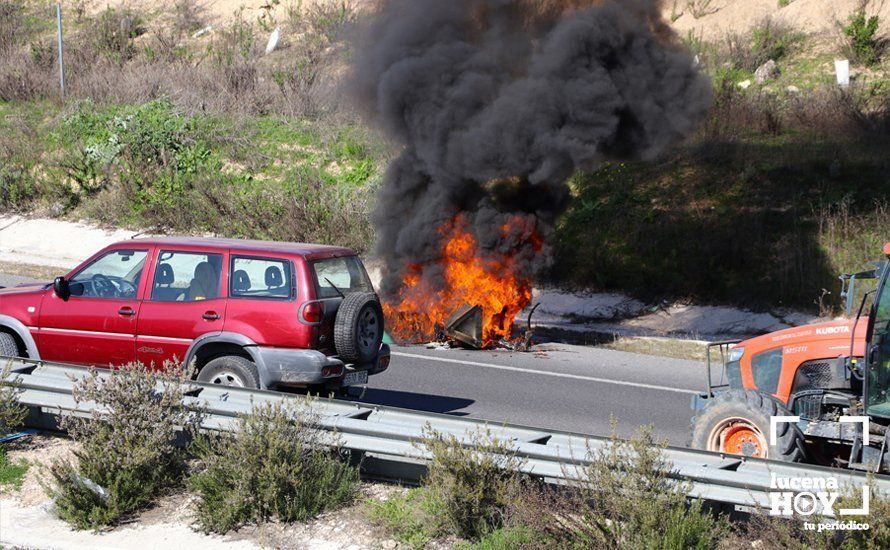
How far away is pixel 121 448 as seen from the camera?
683 cm

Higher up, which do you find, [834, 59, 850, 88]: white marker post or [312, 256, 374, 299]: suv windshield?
[834, 59, 850, 88]: white marker post

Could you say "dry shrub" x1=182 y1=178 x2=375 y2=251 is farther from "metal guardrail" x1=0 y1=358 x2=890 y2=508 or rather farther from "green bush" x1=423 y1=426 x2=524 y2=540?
"green bush" x1=423 y1=426 x2=524 y2=540

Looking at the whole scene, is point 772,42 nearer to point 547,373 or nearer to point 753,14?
point 753,14

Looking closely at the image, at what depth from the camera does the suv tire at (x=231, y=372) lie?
29.8ft

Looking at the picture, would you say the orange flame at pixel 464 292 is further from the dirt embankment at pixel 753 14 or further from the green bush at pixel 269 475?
the dirt embankment at pixel 753 14

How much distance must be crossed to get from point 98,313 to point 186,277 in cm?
90

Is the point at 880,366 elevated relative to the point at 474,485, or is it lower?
elevated

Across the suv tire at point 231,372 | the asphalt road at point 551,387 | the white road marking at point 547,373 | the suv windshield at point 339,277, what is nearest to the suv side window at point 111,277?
the suv tire at point 231,372

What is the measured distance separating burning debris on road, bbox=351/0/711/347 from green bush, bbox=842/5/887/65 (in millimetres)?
10563

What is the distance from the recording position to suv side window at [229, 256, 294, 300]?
9250 millimetres

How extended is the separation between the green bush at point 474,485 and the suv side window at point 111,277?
4.56 metres

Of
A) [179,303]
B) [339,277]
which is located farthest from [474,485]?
[179,303]

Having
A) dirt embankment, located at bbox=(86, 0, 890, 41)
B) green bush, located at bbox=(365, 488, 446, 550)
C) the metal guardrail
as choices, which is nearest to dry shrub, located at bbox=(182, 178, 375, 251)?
dirt embankment, located at bbox=(86, 0, 890, 41)

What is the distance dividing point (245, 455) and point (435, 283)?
817 cm
